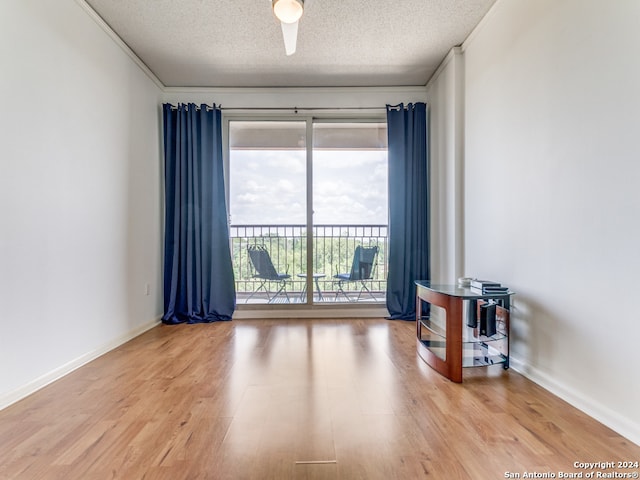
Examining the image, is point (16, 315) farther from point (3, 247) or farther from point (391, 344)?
point (391, 344)

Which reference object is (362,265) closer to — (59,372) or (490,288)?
(490,288)

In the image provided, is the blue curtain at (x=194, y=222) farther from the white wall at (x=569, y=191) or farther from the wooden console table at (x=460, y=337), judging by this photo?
the white wall at (x=569, y=191)

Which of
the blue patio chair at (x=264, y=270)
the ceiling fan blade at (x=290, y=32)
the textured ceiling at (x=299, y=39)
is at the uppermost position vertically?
the textured ceiling at (x=299, y=39)

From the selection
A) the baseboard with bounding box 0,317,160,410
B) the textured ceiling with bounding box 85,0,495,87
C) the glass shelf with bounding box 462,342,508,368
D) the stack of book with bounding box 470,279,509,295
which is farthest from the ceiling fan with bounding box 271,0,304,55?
the baseboard with bounding box 0,317,160,410

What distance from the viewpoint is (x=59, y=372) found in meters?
2.12

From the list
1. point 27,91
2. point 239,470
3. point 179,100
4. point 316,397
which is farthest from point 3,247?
point 179,100

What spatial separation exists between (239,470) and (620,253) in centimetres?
187

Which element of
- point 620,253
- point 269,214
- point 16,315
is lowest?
point 16,315

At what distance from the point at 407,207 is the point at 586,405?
239cm

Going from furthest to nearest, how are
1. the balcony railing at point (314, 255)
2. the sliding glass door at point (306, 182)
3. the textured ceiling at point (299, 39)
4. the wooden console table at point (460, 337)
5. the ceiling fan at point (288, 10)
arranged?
the balcony railing at point (314, 255) < the sliding glass door at point (306, 182) < the textured ceiling at point (299, 39) < the wooden console table at point (460, 337) < the ceiling fan at point (288, 10)

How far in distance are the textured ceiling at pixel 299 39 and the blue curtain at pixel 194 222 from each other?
52cm

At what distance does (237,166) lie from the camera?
3914 millimetres

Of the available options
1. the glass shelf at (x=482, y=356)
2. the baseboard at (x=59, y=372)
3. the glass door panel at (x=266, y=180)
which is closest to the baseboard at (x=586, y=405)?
the glass shelf at (x=482, y=356)

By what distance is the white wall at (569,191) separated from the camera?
1.47 m
